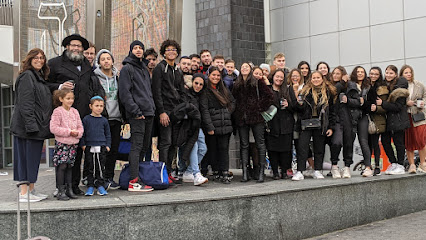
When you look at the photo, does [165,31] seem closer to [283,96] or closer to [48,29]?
[48,29]

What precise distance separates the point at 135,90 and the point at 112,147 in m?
0.83

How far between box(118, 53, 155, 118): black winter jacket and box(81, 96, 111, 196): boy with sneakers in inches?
13.1

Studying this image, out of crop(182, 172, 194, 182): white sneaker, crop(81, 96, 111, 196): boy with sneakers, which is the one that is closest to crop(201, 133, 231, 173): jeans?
crop(182, 172, 194, 182): white sneaker

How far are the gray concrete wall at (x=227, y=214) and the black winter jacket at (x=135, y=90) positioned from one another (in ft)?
4.03

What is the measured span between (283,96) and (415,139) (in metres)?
2.76

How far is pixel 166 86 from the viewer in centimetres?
722

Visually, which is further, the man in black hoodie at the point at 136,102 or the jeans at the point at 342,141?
the jeans at the point at 342,141

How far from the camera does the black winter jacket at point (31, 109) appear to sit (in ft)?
19.0

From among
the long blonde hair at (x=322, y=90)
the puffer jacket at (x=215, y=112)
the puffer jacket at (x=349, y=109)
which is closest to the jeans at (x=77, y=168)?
the puffer jacket at (x=215, y=112)

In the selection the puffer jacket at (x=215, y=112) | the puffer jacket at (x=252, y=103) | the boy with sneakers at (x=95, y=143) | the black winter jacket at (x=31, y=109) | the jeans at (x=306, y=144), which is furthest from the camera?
the jeans at (x=306, y=144)

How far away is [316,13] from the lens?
15.8 m

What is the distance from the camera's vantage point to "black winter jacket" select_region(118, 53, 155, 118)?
6.53 m

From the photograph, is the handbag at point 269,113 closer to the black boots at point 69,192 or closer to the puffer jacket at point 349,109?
the puffer jacket at point 349,109

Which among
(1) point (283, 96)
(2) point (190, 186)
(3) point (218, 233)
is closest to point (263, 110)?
(1) point (283, 96)
